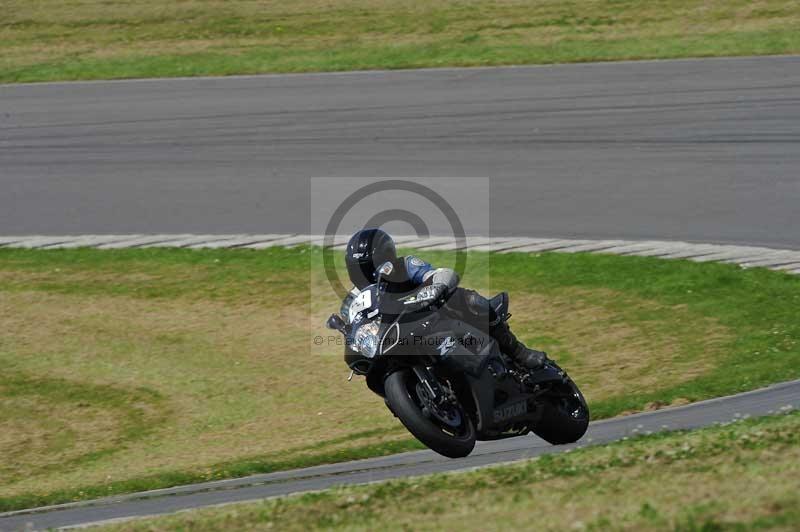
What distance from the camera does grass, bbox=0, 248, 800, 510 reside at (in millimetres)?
10250

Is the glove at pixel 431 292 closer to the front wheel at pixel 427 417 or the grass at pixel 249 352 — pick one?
the front wheel at pixel 427 417

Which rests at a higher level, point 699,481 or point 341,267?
point 699,481

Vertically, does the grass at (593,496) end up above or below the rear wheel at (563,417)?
above

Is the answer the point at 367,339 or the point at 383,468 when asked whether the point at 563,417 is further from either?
the point at 367,339

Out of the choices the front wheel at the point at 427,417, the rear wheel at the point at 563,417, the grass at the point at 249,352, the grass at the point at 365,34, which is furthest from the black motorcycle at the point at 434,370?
the grass at the point at 365,34

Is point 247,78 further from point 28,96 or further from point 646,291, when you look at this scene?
point 646,291

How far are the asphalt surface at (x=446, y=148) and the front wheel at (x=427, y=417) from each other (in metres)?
7.65

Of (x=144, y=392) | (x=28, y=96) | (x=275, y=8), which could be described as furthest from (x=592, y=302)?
(x=275, y=8)

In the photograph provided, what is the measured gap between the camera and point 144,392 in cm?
1185

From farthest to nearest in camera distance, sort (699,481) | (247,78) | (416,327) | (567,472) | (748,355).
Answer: (247,78) < (748,355) < (416,327) < (567,472) < (699,481)

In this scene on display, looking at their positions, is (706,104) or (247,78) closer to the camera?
(706,104)

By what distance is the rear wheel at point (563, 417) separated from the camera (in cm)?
902

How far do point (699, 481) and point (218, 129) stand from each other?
14720 mm

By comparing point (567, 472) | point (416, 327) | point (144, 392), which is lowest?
point (144, 392)
